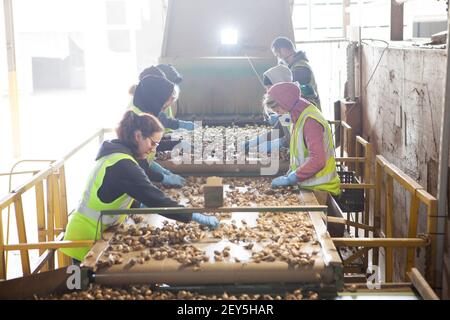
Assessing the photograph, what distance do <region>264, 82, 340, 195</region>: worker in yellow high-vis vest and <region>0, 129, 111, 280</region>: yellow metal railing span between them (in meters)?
1.81

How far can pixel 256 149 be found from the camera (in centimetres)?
587

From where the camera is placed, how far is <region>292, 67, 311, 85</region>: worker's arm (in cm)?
681

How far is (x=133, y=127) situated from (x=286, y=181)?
5.10 ft

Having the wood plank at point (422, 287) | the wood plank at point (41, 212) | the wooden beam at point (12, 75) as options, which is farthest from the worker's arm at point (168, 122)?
the wooden beam at point (12, 75)

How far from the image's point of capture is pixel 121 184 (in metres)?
3.61

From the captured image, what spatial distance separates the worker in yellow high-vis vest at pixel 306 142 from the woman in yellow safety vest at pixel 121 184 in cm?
113

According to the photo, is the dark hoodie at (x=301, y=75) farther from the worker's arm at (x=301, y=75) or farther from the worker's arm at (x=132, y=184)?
the worker's arm at (x=132, y=184)

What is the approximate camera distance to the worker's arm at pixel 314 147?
15.0 feet

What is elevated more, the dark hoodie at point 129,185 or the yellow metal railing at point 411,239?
the dark hoodie at point 129,185

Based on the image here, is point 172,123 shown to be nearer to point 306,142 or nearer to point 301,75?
point 301,75

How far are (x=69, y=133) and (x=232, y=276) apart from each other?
13.6 meters

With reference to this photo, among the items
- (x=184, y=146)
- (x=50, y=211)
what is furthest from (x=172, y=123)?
(x=50, y=211)
